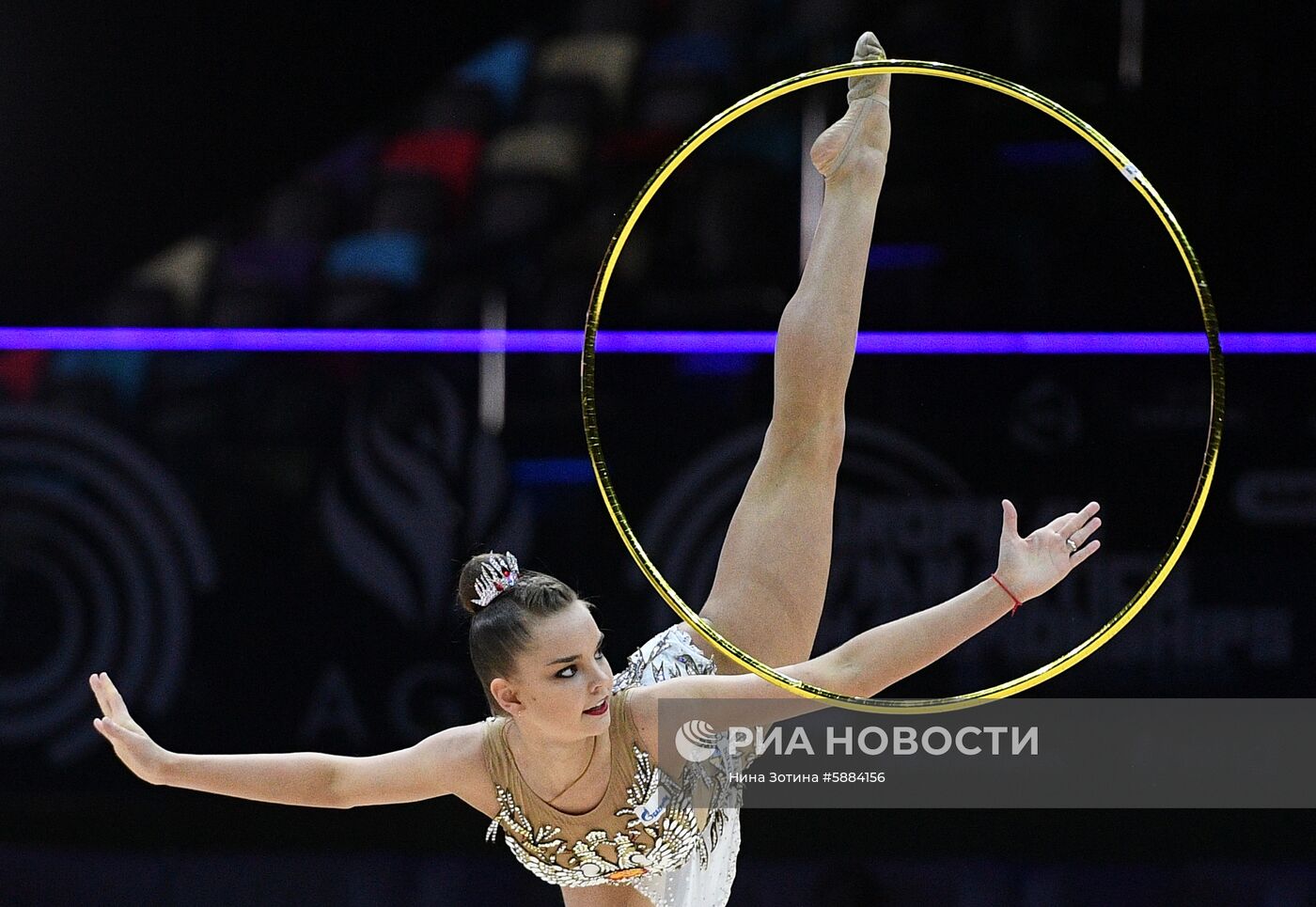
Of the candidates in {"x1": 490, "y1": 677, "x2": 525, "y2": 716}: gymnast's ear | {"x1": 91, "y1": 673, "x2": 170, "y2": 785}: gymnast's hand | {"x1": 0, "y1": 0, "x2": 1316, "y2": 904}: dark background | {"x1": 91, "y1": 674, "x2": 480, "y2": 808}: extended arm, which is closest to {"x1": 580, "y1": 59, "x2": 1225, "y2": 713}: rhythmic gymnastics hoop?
{"x1": 490, "y1": 677, "x2": 525, "y2": 716}: gymnast's ear

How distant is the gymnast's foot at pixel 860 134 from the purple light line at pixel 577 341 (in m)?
0.64

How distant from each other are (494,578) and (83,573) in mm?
1681

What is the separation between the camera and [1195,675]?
3.25m

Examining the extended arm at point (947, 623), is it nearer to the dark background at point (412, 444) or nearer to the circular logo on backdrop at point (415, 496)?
the dark background at point (412, 444)

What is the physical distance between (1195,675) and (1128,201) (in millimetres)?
1064

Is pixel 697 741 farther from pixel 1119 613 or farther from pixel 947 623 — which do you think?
pixel 1119 613

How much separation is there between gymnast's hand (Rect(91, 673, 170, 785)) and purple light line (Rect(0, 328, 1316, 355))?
54.1 inches

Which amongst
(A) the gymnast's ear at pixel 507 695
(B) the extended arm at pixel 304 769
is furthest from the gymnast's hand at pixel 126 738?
→ (A) the gymnast's ear at pixel 507 695

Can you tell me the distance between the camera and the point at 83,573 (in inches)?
136

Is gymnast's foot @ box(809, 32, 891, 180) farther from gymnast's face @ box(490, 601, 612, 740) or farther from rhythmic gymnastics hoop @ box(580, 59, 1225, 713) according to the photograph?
gymnast's face @ box(490, 601, 612, 740)

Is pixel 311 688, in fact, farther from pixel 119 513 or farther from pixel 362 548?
pixel 119 513

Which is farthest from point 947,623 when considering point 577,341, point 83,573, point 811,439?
point 83,573

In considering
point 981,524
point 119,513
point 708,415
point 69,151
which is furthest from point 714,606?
point 69,151

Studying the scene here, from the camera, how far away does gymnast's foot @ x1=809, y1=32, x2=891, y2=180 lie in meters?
2.21
